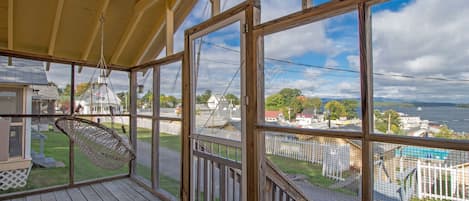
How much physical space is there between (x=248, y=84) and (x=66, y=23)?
3.57 m

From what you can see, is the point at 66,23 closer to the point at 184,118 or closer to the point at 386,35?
the point at 184,118

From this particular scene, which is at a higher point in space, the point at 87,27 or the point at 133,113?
the point at 87,27

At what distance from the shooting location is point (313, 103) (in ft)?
6.48

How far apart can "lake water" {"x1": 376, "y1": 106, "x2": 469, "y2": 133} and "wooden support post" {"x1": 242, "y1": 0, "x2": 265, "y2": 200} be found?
3.87 ft

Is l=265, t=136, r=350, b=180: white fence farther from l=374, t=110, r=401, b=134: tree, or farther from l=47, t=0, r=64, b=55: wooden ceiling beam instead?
l=47, t=0, r=64, b=55: wooden ceiling beam

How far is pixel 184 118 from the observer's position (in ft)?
11.1

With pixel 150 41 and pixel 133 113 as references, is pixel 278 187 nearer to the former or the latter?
pixel 133 113

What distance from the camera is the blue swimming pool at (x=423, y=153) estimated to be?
4.69 feet

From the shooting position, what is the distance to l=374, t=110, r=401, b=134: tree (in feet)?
5.18

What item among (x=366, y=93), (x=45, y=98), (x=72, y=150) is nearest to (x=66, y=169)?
(x=72, y=150)

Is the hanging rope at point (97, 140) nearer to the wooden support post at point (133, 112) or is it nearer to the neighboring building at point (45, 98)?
the neighboring building at point (45, 98)

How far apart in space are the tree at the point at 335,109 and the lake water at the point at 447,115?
39 cm

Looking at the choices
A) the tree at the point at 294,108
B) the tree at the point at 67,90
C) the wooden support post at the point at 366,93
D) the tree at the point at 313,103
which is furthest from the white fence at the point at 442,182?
the tree at the point at 67,90

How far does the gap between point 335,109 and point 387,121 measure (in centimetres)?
33
